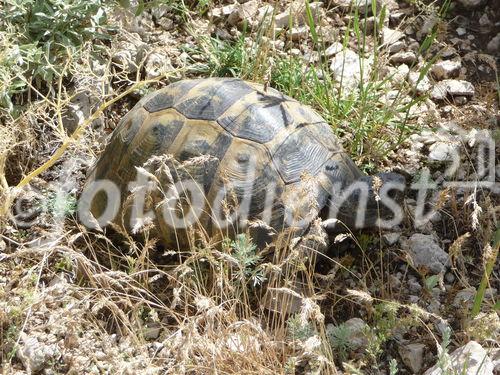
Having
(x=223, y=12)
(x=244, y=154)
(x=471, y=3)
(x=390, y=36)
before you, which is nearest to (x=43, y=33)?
(x=223, y=12)

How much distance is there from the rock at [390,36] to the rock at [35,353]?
2531 millimetres

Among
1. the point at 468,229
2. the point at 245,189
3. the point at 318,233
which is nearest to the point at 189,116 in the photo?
the point at 245,189

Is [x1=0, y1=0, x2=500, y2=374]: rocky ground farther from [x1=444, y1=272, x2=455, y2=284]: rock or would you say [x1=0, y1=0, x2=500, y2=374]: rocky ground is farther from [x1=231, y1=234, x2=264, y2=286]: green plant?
[x1=231, y1=234, x2=264, y2=286]: green plant

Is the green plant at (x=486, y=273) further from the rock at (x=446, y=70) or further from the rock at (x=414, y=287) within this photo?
the rock at (x=446, y=70)

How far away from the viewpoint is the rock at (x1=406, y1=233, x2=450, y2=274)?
3.52 metres

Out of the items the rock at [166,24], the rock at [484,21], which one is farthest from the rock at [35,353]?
the rock at [484,21]

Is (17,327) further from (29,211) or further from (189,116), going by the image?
(189,116)

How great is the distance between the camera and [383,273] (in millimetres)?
3518

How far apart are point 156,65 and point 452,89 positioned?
1.66 m

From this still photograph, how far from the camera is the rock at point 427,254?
3516 mm

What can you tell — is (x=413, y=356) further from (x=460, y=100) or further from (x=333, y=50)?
(x=333, y=50)

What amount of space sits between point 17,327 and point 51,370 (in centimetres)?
23

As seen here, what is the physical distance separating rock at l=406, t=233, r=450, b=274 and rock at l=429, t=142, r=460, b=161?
0.56 meters

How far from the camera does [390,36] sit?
4496 millimetres
